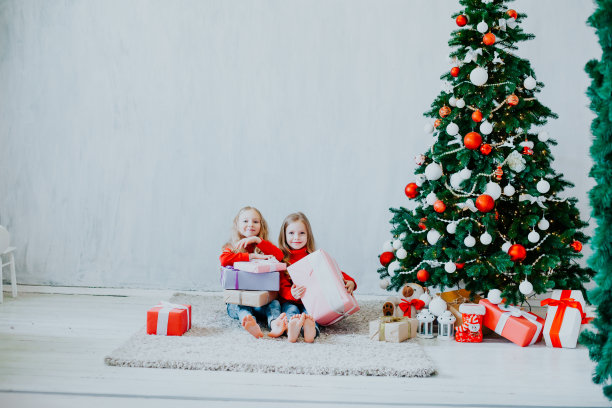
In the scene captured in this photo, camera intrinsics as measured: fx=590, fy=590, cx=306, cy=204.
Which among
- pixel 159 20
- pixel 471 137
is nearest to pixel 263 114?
pixel 159 20

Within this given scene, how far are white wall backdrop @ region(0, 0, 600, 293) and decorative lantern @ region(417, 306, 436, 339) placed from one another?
0.96m

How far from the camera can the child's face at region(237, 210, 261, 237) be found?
327 cm

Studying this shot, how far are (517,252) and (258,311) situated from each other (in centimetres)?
136

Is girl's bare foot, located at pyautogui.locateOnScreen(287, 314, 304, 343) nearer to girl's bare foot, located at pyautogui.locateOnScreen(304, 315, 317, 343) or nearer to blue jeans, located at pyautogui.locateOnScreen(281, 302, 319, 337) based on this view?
girl's bare foot, located at pyautogui.locateOnScreen(304, 315, 317, 343)

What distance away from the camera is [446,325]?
117 inches

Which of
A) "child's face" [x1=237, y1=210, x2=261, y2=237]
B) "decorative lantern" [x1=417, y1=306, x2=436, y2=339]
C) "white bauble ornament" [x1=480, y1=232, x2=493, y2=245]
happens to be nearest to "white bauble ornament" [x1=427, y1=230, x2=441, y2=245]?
"white bauble ornament" [x1=480, y1=232, x2=493, y2=245]

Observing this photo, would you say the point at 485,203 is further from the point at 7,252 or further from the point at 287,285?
the point at 7,252

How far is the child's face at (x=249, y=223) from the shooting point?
3.27 metres

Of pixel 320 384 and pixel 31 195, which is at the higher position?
pixel 31 195

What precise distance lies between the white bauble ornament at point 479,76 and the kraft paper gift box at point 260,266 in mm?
1352

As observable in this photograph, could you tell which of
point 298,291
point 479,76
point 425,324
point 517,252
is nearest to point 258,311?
point 298,291

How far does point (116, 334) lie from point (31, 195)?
62.4 inches

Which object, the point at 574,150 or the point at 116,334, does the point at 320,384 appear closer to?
the point at 116,334

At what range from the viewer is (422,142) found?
3877mm
